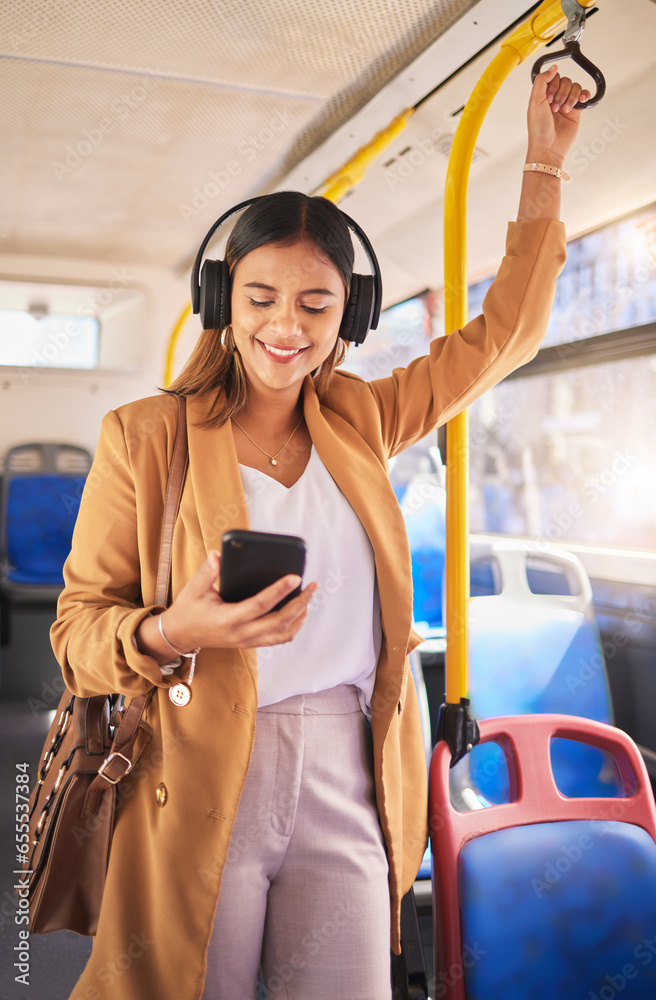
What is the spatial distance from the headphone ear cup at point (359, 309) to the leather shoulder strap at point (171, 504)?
41 centimetres

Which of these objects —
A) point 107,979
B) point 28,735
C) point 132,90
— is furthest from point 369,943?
point 28,735

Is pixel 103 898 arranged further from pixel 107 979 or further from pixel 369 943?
pixel 369 943

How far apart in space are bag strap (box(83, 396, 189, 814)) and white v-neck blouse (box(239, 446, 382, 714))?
12 cm

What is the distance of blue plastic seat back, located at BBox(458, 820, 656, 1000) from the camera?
1368 millimetres

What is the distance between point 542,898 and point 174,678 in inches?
34.8

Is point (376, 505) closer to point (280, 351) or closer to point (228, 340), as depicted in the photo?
point (280, 351)

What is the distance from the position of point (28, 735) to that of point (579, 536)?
3.42 m

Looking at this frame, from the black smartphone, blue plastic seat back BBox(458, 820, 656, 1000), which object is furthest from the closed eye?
blue plastic seat back BBox(458, 820, 656, 1000)

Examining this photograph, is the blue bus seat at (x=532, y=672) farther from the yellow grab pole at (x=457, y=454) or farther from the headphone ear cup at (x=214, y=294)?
the headphone ear cup at (x=214, y=294)

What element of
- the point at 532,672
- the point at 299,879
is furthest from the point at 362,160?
the point at 299,879

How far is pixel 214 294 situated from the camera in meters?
1.32

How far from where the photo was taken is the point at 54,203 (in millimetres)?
3375

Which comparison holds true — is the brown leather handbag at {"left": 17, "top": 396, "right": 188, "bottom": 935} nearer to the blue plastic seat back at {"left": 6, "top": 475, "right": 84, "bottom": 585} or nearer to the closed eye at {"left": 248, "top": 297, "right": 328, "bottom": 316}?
the closed eye at {"left": 248, "top": 297, "right": 328, "bottom": 316}

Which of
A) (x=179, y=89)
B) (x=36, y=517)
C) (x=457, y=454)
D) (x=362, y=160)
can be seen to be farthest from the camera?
(x=36, y=517)
